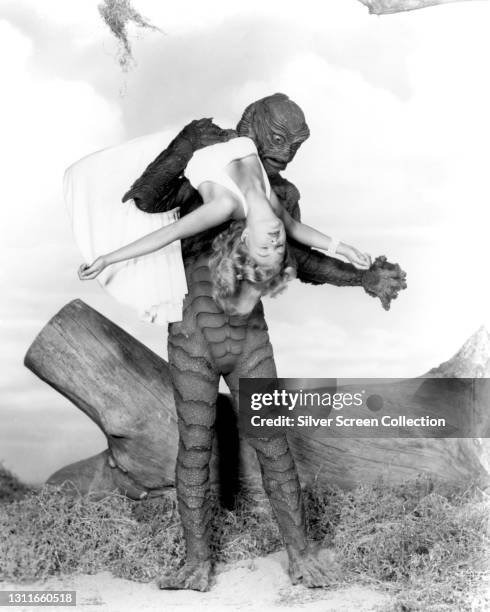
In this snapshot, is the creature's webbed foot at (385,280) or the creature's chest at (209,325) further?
the creature's webbed foot at (385,280)

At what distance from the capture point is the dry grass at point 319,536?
438cm

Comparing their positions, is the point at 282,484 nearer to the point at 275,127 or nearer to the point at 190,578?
the point at 190,578

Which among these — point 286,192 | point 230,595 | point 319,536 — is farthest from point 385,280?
point 230,595

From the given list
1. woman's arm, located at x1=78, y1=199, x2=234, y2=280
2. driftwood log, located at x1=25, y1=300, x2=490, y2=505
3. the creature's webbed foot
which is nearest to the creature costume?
woman's arm, located at x1=78, y1=199, x2=234, y2=280

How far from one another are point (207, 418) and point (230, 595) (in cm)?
67

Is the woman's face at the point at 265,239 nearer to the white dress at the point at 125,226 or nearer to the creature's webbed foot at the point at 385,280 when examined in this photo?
the white dress at the point at 125,226

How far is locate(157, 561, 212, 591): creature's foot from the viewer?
440cm

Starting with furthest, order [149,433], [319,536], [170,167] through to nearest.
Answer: [149,433]
[319,536]
[170,167]

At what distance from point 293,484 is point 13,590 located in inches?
46.1

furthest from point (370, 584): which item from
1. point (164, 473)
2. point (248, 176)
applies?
point (248, 176)

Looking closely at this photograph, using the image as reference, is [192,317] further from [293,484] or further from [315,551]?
[315,551]

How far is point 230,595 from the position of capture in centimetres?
438

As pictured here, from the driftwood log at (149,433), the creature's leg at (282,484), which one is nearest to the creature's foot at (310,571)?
the creature's leg at (282,484)

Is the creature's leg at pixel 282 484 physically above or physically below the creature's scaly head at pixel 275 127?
below
